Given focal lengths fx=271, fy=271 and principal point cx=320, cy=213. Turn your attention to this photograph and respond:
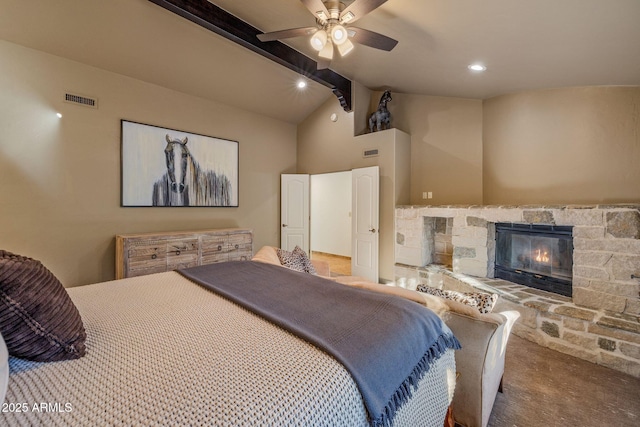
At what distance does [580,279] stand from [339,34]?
3120mm

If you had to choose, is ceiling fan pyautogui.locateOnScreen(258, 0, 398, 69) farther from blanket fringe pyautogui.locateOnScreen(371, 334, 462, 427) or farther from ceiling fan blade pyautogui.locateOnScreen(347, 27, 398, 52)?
blanket fringe pyautogui.locateOnScreen(371, 334, 462, 427)

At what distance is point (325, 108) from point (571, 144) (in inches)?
147

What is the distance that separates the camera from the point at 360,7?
2072mm

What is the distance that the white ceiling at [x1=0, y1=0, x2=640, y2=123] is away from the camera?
2.12 m

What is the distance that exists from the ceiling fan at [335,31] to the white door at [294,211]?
9.81ft

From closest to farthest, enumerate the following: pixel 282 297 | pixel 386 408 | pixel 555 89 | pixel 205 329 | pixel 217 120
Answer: pixel 386 408 < pixel 205 329 < pixel 282 297 < pixel 555 89 < pixel 217 120

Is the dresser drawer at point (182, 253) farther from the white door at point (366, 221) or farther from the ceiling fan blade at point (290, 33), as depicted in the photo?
the ceiling fan blade at point (290, 33)

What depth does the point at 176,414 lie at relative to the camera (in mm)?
635

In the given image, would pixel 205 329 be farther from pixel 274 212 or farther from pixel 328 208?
pixel 328 208

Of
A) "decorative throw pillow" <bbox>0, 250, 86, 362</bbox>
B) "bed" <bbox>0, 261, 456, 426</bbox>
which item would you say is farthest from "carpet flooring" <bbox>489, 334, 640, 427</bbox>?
"decorative throw pillow" <bbox>0, 250, 86, 362</bbox>

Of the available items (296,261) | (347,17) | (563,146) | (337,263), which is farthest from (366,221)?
(347,17)

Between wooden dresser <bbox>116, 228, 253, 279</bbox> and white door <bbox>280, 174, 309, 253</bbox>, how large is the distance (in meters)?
1.10

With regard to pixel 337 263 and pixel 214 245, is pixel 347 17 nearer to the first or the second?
pixel 214 245

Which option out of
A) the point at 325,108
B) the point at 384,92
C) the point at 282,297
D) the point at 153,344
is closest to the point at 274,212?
the point at 325,108
